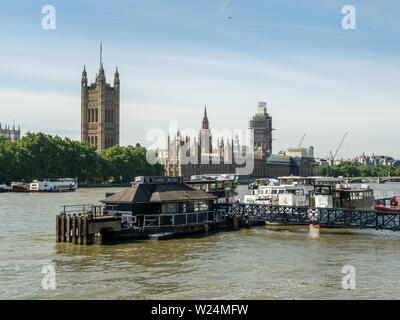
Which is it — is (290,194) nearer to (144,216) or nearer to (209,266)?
(144,216)

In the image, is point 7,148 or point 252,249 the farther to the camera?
point 7,148

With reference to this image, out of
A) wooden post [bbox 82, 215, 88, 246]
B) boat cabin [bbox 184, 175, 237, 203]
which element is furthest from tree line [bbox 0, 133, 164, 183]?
wooden post [bbox 82, 215, 88, 246]

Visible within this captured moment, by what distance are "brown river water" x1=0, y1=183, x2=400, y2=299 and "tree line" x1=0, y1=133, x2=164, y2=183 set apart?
77.9m

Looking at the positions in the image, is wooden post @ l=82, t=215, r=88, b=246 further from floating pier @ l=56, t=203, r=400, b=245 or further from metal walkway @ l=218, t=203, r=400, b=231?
metal walkway @ l=218, t=203, r=400, b=231

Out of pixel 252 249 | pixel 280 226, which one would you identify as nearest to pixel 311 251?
pixel 252 249

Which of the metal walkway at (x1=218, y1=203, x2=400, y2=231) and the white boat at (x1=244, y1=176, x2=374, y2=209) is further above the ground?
the white boat at (x1=244, y1=176, x2=374, y2=209)

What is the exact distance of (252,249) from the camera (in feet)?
111

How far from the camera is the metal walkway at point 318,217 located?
3734cm

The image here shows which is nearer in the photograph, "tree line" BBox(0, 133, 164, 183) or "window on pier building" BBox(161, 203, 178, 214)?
"window on pier building" BBox(161, 203, 178, 214)

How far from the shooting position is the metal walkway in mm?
37344

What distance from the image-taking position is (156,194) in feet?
125

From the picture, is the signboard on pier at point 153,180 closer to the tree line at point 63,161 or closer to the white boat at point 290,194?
the white boat at point 290,194
